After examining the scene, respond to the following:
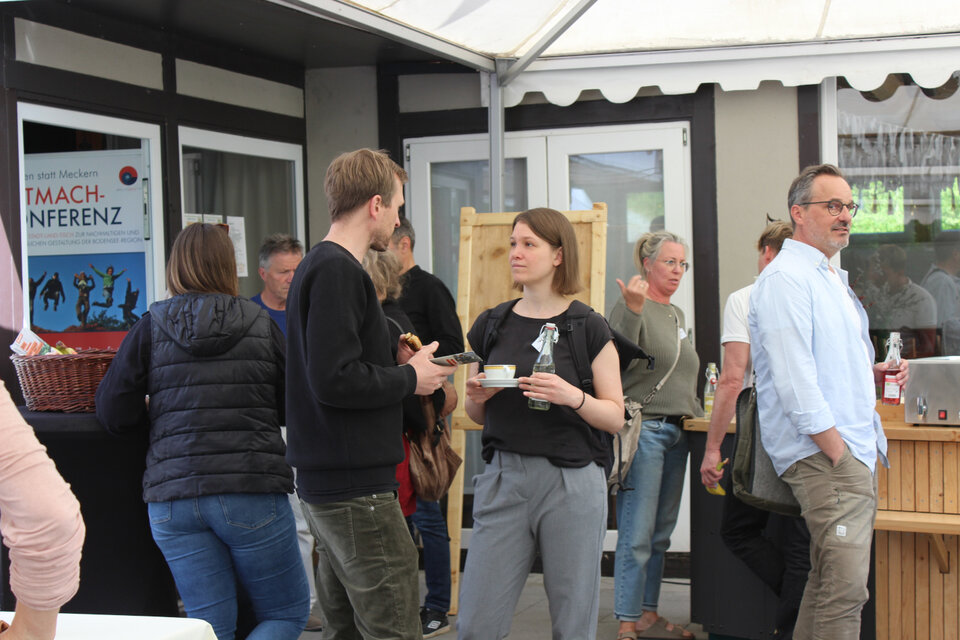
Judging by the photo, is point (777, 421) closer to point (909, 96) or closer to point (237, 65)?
point (909, 96)

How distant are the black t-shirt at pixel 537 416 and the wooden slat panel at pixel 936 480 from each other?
171 cm

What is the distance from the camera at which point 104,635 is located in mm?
1790

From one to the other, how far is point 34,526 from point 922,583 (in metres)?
3.77

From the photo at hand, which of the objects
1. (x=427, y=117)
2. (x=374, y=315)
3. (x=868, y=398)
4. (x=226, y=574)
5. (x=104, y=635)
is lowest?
(x=226, y=574)

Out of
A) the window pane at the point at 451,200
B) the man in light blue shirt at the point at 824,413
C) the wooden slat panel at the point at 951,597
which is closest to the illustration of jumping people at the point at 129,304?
the window pane at the point at 451,200

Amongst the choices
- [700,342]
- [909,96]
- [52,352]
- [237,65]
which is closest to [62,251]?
[237,65]

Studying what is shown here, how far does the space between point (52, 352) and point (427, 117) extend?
3420 mm

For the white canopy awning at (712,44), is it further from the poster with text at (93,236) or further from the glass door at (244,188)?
the poster with text at (93,236)

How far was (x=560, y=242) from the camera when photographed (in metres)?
3.28

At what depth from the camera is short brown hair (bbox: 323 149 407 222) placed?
8.85 feet

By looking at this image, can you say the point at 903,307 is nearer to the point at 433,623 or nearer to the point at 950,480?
the point at 950,480

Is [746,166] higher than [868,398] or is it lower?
higher

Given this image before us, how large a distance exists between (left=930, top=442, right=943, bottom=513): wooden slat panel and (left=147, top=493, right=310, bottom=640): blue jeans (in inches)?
104

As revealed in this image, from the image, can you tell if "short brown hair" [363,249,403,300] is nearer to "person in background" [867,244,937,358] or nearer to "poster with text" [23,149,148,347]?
"poster with text" [23,149,148,347]
